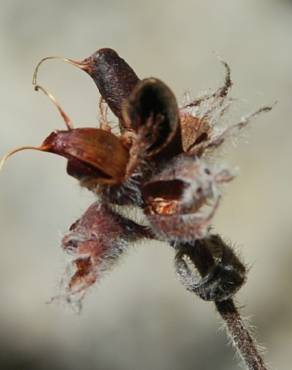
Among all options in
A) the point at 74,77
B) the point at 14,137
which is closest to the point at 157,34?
the point at 74,77

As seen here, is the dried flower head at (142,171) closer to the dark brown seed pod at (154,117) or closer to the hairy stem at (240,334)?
the dark brown seed pod at (154,117)

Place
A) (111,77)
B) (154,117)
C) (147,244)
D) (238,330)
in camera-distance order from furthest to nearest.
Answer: (147,244) → (238,330) → (111,77) → (154,117)

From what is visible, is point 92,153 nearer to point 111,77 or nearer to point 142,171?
point 142,171

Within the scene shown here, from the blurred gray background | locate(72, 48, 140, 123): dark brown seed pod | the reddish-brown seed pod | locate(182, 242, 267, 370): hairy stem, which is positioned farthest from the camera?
the blurred gray background

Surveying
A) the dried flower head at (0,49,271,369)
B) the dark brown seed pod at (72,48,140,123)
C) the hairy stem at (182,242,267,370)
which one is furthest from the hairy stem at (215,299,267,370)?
the dark brown seed pod at (72,48,140,123)

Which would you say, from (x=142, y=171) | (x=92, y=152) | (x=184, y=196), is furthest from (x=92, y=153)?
(x=184, y=196)

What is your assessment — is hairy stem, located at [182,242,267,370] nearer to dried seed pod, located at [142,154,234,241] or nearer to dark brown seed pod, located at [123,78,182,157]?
dried seed pod, located at [142,154,234,241]
